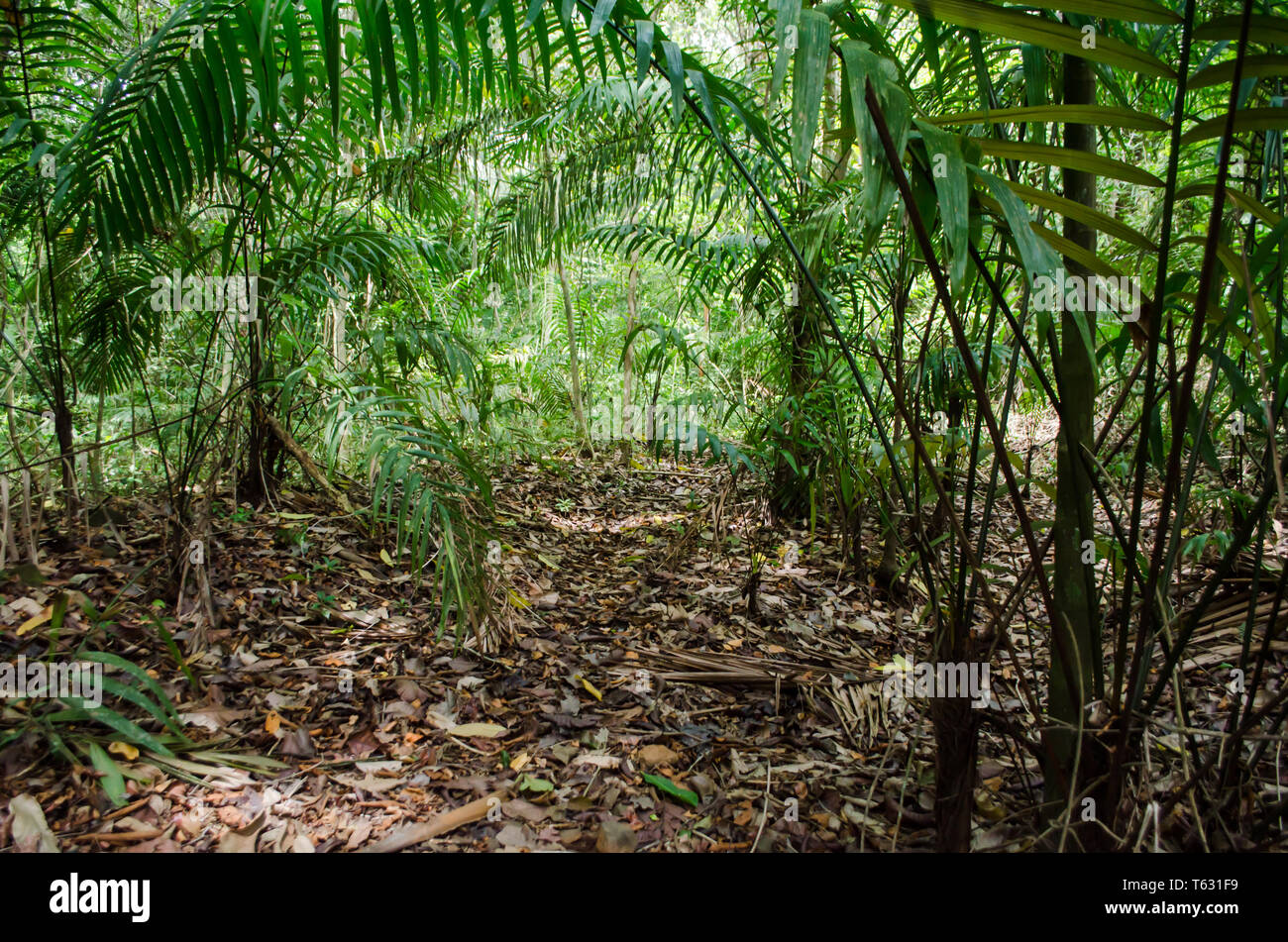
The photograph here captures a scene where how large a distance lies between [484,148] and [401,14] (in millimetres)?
2795

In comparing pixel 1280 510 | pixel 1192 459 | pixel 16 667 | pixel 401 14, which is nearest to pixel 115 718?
pixel 16 667

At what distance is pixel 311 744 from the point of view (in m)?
1.37

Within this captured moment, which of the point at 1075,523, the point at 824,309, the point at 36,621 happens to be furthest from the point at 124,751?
the point at 1075,523

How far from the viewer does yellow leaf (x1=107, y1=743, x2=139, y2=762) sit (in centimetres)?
123

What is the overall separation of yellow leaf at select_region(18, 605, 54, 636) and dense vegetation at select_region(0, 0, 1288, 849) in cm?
4

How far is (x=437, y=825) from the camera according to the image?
1.16 meters

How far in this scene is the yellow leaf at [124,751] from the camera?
123cm

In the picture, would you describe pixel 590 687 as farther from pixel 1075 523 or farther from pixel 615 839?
pixel 1075 523

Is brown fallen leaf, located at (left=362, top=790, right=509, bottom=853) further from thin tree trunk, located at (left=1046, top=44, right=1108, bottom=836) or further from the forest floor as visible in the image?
thin tree trunk, located at (left=1046, top=44, right=1108, bottom=836)

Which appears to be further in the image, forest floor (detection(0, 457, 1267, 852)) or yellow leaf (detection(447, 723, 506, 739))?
yellow leaf (detection(447, 723, 506, 739))

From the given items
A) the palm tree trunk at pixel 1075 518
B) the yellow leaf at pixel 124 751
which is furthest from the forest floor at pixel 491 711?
the palm tree trunk at pixel 1075 518

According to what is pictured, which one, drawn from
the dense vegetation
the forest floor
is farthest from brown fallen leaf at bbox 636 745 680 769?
the dense vegetation

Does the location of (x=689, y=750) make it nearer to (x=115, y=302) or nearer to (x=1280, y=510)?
(x=115, y=302)

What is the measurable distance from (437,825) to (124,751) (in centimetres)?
58
